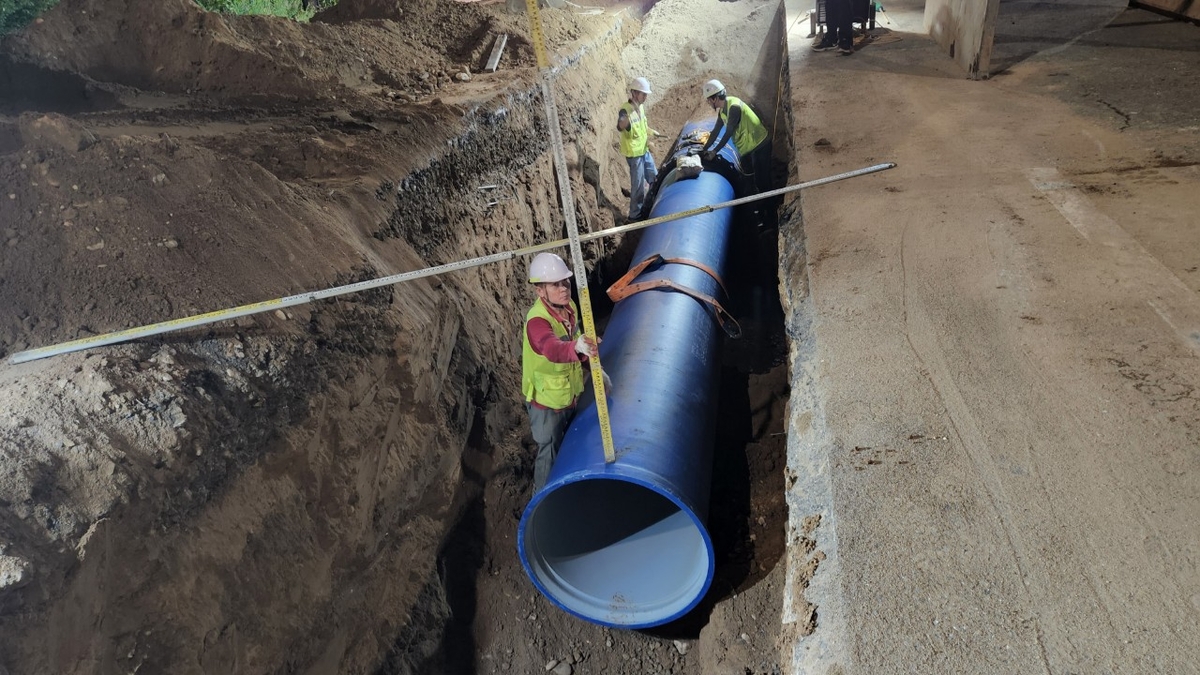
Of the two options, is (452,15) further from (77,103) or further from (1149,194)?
(1149,194)

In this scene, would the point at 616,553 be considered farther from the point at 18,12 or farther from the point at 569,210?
the point at 18,12

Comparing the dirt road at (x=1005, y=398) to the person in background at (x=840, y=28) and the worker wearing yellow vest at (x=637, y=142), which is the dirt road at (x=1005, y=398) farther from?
the person in background at (x=840, y=28)

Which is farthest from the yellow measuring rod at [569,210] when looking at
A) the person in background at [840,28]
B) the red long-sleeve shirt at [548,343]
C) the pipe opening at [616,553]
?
the person in background at [840,28]

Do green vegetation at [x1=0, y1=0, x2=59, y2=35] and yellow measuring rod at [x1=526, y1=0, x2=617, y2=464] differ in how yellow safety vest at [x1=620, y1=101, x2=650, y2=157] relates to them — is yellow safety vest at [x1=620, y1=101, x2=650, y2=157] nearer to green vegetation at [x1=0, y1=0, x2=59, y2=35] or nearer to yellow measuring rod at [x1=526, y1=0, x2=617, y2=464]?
yellow measuring rod at [x1=526, y1=0, x2=617, y2=464]

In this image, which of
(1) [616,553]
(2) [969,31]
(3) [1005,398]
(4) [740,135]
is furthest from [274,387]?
(2) [969,31]

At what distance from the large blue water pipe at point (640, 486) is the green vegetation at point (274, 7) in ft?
21.4

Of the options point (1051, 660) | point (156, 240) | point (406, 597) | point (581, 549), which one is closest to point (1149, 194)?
point (1051, 660)

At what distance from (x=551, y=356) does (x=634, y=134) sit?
172 inches

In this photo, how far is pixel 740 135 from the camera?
7.12 meters

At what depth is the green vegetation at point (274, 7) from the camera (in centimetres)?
803

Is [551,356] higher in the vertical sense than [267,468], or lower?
lower

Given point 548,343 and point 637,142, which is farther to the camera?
point 637,142

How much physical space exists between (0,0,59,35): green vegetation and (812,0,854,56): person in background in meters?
7.88

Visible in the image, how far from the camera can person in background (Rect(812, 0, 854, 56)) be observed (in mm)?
7469
